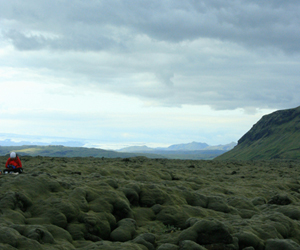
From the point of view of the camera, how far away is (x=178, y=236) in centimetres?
1195

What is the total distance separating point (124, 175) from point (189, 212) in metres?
11.3

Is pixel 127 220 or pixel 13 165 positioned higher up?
pixel 13 165

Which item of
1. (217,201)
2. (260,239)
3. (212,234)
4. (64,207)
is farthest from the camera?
(217,201)

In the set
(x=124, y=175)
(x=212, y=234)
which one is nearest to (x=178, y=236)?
(x=212, y=234)

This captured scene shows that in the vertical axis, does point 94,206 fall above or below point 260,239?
above

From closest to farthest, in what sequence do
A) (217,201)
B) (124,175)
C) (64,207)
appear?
(64,207)
(217,201)
(124,175)

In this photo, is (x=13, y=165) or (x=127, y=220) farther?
(x=13, y=165)

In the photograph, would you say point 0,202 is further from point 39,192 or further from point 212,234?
point 212,234

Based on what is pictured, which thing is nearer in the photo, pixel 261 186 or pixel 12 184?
pixel 12 184

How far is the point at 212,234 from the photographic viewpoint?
38.0 ft

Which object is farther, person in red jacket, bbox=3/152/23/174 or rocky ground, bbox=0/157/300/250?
person in red jacket, bbox=3/152/23/174

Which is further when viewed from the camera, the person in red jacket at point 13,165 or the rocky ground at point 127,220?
the person in red jacket at point 13,165

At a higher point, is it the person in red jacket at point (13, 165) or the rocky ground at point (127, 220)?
the person in red jacket at point (13, 165)

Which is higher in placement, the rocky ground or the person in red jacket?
the person in red jacket
